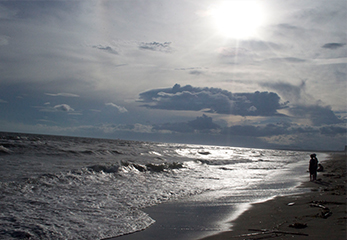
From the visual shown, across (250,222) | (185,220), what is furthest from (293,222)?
(185,220)

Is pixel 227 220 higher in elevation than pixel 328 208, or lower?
lower

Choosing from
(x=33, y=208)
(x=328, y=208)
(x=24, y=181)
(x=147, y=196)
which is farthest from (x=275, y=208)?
(x=24, y=181)

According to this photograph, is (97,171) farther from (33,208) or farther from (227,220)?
(227,220)

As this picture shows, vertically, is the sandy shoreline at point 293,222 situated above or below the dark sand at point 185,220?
above

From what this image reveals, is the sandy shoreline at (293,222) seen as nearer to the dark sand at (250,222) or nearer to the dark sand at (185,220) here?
the dark sand at (250,222)

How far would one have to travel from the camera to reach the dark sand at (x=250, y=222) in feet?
14.5

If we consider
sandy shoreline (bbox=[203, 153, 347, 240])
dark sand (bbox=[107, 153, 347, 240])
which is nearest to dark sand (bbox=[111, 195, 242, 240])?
dark sand (bbox=[107, 153, 347, 240])

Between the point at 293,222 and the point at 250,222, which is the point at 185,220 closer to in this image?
the point at 250,222

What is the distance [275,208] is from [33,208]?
6.58m

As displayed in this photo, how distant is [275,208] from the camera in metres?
6.82

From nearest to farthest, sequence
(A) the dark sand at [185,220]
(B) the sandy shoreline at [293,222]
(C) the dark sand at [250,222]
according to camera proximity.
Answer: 1. (B) the sandy shoreline at [293,222]
2. (C) the dark sand at [250,222]
3. (A) the dark sand at [185,220]

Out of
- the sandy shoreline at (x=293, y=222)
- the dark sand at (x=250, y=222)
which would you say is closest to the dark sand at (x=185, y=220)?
the dark sand at (x=250, y=222)

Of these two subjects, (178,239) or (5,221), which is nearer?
(178,239)

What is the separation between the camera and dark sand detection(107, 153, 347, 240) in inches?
174
